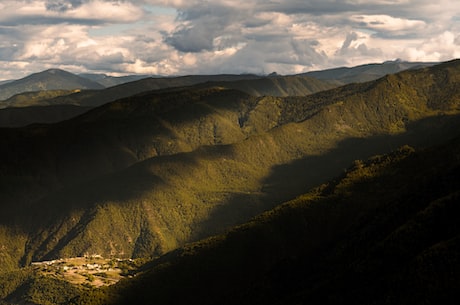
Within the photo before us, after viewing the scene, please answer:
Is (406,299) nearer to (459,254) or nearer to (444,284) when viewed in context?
(444,284)

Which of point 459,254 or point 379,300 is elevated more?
point 459,254

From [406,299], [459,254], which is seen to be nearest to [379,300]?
[406,299]

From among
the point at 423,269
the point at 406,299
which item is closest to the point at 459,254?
the point at 423,269

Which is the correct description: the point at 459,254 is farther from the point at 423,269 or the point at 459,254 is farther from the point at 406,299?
the point at 406,299

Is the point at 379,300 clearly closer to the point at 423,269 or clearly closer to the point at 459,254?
the point at 423,269
